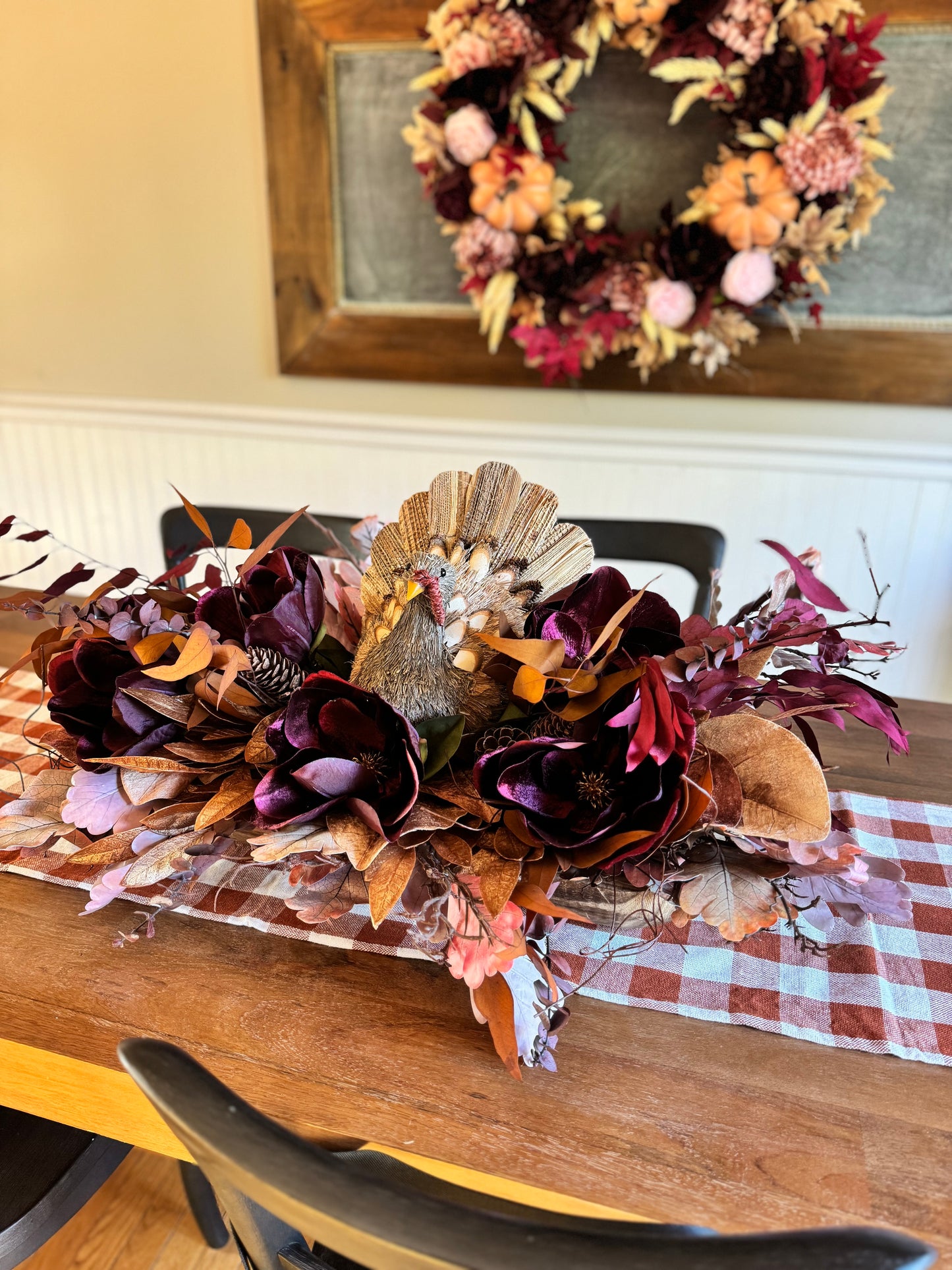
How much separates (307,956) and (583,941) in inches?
8.0

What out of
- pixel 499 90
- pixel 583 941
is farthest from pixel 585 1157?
pixel 499 90

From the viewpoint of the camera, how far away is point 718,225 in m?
1.66

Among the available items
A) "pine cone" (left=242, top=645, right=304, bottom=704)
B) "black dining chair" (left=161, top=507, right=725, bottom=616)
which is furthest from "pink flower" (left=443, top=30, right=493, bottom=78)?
"pine cone" (left=242, top=645, right=304, bottom=704)

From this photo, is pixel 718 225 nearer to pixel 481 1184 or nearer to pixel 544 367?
pixel 544 367

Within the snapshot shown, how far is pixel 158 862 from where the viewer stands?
0.59 meters

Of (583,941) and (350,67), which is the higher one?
(350,67)

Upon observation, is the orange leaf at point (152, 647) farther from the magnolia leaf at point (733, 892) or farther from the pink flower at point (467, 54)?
the pink flower at point (467, 54)

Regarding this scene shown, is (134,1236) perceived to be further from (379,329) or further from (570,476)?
(379,329)

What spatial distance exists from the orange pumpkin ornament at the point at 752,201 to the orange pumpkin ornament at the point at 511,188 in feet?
1.01

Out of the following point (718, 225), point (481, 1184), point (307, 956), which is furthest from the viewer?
point (718, 225)

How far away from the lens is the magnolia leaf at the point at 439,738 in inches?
23.7

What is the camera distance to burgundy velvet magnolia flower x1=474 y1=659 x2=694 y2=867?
525mm

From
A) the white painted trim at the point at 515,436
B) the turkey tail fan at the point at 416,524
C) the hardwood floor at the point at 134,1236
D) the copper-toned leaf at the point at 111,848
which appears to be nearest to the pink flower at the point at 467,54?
the white painted trim at the point at 515,436

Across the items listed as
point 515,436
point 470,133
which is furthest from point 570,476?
point 470,133
